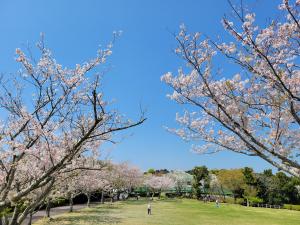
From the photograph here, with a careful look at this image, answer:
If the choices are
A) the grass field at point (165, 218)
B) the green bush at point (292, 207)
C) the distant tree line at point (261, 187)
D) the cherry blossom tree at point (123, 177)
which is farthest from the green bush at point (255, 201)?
the cherry blossom tree at point (123, 177)

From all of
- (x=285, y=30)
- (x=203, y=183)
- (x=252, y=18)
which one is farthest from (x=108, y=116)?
(x=203, y=183)

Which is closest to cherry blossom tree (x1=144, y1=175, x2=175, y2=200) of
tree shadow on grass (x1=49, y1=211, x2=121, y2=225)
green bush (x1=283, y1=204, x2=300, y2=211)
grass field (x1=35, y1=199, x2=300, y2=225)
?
green bush (x1=283, y1=204, x2=300, y2=211)

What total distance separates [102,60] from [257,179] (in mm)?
58939

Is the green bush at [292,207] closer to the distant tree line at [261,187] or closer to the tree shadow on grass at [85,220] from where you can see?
the distant tree line at [261,187]

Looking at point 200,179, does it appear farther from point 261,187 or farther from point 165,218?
point 165,218

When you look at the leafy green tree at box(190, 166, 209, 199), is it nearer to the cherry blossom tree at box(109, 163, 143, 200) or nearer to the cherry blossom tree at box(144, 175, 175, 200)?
the cherry blossom tree at box(144, 175, 175, 200)

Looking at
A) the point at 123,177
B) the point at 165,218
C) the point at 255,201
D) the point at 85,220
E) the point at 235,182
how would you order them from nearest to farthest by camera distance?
the point at 85,220 → the point at 165,218 → the point at 255,201 → the point at 235,182 → the point at 123,177

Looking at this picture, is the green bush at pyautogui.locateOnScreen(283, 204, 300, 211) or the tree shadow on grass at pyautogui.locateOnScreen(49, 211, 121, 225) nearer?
the tree shadow on grass at pyautogui.locateOnScreen(49, 211, 121, 225)

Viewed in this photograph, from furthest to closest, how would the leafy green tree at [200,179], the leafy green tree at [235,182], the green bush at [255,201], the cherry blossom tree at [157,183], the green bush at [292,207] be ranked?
the cherry blossom tree at [157,183] < the leafy green tree at [200,179] < the leafy green tree at [235,182] < the green bush at [255,201] < the green bush at [292,207]

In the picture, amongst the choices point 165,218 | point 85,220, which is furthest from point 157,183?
point 85,220

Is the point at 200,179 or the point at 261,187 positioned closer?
the point at 261,187

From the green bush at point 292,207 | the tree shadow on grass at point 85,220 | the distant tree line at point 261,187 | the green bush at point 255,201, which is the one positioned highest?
the distant tree line at point 261,187

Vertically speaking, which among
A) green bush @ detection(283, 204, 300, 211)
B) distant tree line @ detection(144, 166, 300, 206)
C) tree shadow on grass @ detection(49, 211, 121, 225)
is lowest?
tree shadow on grass @ detection(49, 211, 121, 225)

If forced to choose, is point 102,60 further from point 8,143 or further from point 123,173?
point 123,173
